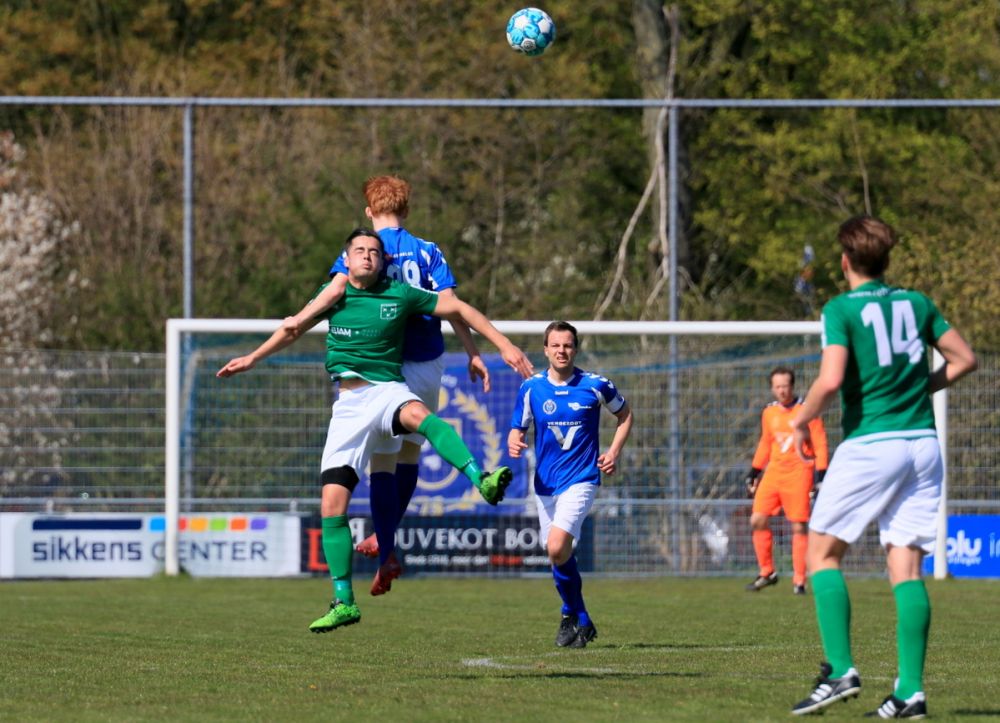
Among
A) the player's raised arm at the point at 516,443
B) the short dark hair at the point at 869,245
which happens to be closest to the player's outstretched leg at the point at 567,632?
the player's raised arm at the point at 516,443

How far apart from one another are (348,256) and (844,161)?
74.9ft

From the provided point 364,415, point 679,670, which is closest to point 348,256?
point 364,415

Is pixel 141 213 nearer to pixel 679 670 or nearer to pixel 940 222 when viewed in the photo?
pixel 940 222

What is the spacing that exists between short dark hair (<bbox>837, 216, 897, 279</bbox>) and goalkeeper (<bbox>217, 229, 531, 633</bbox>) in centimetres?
224

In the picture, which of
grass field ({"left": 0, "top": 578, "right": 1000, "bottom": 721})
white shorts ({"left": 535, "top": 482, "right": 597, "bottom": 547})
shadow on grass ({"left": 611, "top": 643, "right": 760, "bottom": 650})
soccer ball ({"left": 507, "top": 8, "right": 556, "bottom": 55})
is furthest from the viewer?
soccer ball ({"left": 507, "top": 8, "right": 556, "bottom": 55})

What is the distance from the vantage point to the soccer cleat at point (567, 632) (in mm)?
10047

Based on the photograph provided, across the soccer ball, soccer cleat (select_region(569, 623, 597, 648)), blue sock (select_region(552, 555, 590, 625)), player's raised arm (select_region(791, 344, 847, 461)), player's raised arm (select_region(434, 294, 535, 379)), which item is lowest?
soccer cleat (select_region(569, 623, 597, 648))

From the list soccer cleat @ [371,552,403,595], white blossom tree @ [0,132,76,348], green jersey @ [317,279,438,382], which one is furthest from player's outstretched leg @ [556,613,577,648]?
white blossom tree @ [0,132,76,348]

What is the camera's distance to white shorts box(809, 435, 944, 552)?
6.45 meters

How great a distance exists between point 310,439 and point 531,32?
702 centimetres

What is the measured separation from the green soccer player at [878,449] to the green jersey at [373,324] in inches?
101

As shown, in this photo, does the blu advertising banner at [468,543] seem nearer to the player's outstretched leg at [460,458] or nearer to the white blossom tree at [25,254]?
the white blossom tree at [25,254]

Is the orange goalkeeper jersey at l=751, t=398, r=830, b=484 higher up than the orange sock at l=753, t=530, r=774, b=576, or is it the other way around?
the orange goalkeeper jersey at l=751, t=398, r=830, b=484

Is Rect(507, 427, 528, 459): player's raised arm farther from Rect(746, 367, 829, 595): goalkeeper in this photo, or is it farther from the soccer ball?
Rect(746, 367, 829, 595): goalkeeper
